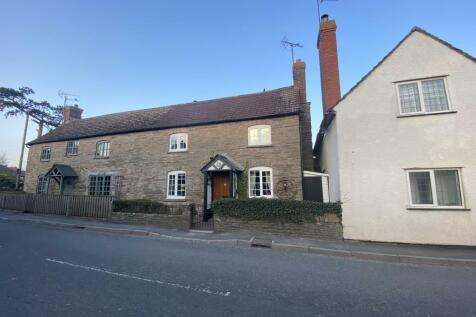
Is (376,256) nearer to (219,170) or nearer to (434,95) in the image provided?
(434,95)

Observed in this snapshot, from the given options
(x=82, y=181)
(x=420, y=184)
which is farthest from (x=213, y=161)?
(x=82, y=181)

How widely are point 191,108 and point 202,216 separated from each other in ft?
31.7

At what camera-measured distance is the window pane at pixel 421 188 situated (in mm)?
8977

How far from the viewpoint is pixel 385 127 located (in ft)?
32.1

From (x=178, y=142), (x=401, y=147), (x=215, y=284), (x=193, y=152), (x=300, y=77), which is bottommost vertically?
(x=215, y=284)

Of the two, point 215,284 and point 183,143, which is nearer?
point 215,284

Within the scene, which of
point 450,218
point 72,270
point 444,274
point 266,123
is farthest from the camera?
point 266,123

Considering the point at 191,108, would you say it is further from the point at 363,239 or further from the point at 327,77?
the point at 363,239

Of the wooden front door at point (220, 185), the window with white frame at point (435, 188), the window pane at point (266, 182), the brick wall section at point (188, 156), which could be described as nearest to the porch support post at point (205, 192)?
the wooden front door at point (220, 185)

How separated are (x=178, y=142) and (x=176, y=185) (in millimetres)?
3188

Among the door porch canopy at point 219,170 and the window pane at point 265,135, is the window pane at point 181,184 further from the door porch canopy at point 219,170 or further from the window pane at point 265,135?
the window pane at point 265,135

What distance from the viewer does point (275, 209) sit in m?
10.4

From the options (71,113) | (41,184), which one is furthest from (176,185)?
(71,113)

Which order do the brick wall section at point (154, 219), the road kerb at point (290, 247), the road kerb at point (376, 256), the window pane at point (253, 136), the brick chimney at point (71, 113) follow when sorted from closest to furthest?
the road kerb at point (376, 256)
the road kerb at point (290, 247)
the brick wall section at point (154, 219)
the window pane at point (253, 136)
the brick chimney at point (71, 113)
